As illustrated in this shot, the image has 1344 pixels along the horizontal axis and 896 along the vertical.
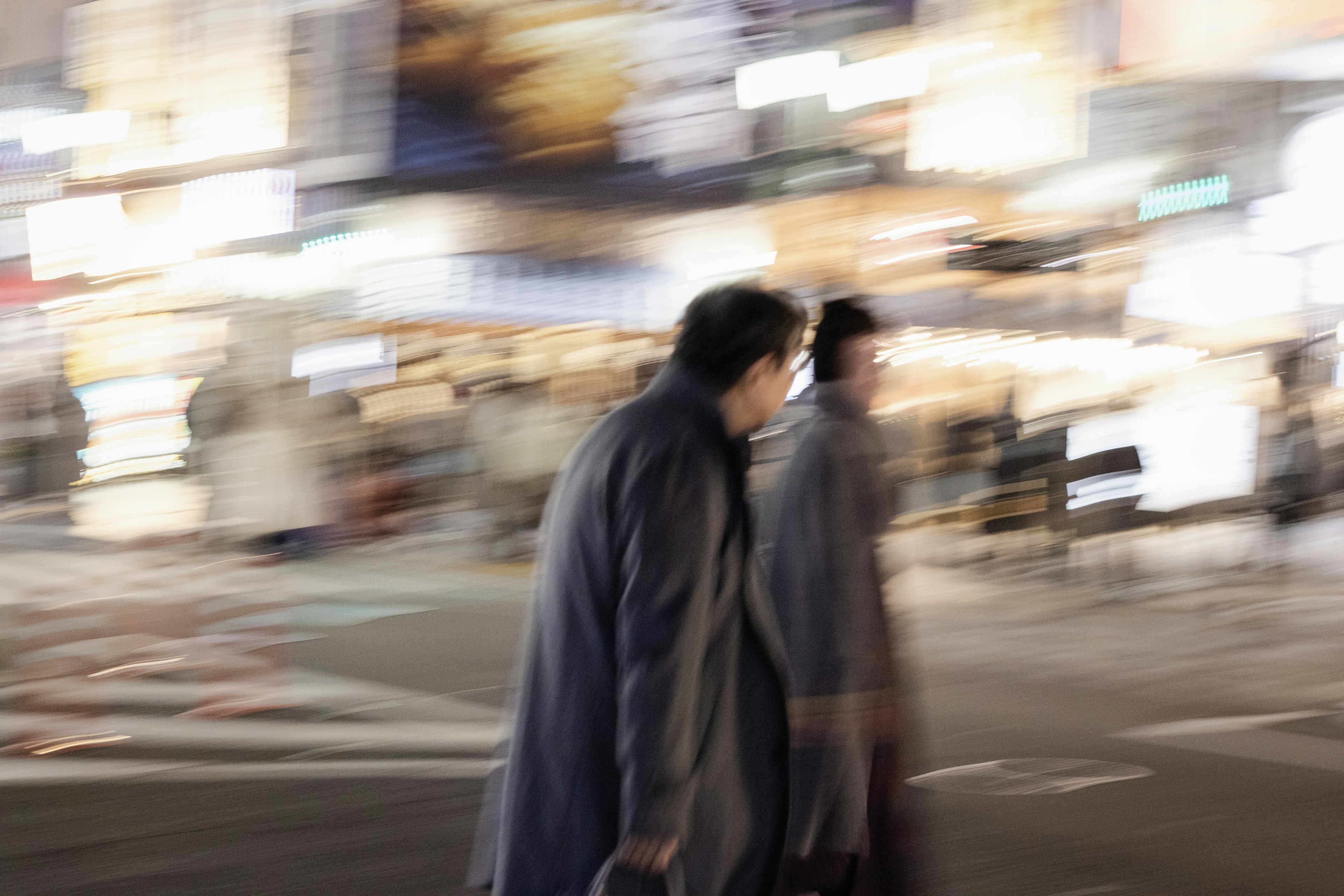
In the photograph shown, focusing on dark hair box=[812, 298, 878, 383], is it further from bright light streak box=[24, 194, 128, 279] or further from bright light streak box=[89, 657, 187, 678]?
bright light streak box=[24, 194, 128, 279]

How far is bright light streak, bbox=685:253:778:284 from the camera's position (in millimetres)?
20641

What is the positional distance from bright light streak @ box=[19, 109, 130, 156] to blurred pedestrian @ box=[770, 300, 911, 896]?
86.2 ft

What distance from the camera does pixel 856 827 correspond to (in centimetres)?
329

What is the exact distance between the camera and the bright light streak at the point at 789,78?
18891 mm

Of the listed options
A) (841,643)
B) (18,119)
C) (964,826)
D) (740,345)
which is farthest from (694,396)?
(18,119)

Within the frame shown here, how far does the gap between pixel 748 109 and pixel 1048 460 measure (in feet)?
23.0

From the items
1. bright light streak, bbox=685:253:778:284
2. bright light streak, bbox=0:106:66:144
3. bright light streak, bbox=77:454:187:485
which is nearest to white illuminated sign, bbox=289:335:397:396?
bright light streak, bbox=77:454:187:485

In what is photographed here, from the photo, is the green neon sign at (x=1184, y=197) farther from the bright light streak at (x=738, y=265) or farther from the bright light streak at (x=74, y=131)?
the bright light streak at (x=74, y=131)

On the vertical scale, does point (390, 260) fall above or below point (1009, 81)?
below

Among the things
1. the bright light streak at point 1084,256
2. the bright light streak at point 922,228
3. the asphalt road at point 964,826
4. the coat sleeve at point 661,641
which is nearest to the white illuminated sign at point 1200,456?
the bright light streak at point 1084,256

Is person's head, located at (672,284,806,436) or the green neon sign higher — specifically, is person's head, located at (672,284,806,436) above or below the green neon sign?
below

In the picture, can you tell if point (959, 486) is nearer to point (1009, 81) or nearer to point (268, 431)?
point (1009, 81)

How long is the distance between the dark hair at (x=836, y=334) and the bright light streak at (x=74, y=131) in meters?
26.1

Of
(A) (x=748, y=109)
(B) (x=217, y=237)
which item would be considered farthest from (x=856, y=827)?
(B) (x=217, y=237)
